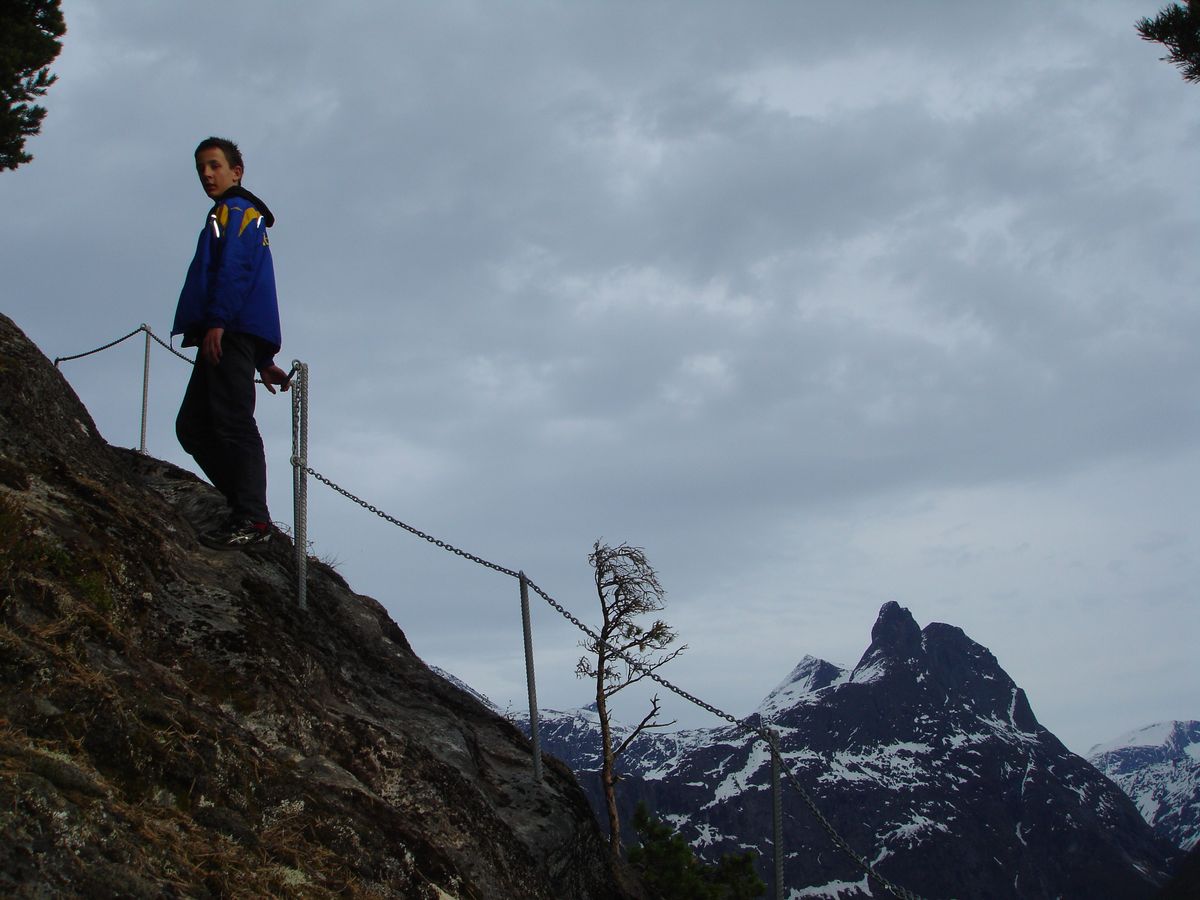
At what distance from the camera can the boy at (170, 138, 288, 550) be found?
762 centimetres

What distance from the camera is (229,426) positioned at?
7.73 meters

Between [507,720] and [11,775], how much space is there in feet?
21.5

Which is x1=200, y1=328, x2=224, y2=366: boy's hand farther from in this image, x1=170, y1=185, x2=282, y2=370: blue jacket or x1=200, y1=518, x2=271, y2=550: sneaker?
x1=200, y1=518, x2=271, y2=550: sneaker

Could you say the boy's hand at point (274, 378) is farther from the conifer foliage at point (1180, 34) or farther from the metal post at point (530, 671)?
the conifer foliage at point (1180, 34)

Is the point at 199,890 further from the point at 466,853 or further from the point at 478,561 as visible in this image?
the point at 478,561

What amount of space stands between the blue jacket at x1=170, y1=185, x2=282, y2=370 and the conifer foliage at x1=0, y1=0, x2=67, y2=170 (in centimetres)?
1092

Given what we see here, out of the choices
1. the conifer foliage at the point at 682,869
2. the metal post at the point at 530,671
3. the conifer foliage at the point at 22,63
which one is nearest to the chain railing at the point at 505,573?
the metal post at the point at 530,671

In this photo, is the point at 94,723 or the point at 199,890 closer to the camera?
the point at 199,890

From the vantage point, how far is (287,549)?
9297 millimetres

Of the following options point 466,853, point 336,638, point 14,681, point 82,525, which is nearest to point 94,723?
point 14,681

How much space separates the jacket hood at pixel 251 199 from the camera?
7.94 m

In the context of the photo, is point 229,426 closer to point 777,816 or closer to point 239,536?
point 239,536

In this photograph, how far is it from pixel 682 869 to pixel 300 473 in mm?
27235

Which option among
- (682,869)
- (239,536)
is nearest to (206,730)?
(239,536)
